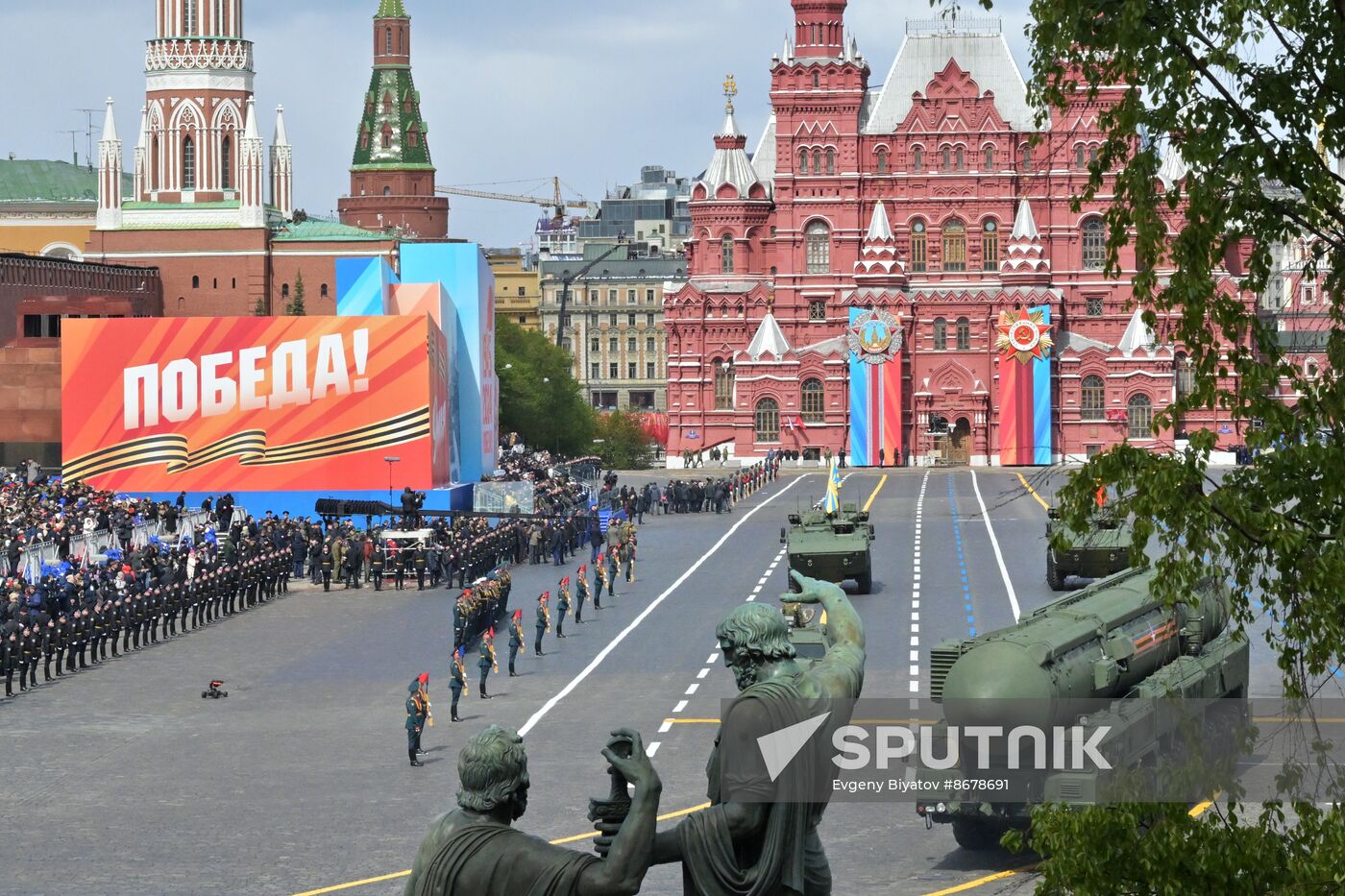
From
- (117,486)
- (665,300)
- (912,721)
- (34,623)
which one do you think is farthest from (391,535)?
(665,300)

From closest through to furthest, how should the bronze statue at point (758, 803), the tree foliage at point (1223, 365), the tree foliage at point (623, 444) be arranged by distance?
1. the bronze statue at point (758, 803)
2. the tree foliage at point (1223, 365)
3. the tree foliage at point (623, 444)

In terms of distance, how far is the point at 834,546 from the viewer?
5256cm

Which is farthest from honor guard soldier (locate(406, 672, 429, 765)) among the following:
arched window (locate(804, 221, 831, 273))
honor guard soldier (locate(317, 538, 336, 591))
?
arched window (locate(804, 221, 831, 273))

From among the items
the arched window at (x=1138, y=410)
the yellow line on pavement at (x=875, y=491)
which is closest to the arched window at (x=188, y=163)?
the yellow line on pavement at (x=875, y=491)

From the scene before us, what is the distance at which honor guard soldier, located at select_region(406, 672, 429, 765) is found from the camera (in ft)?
104

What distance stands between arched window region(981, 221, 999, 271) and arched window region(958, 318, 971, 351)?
4.20 metres

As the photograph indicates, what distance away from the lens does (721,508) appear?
82.5 metres

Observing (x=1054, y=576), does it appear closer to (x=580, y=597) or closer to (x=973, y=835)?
(x=580, y=597)

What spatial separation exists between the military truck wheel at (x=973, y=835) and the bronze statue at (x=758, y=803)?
54.6 feet

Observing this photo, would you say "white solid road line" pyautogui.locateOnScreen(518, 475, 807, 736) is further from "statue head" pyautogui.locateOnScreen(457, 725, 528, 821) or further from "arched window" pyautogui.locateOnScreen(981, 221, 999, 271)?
"arched window" pyautogui.locateOnScreen(981, 221, 999, 271)

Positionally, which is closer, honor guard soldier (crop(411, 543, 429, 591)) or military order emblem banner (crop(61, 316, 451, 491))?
honor guard soldier (crop(411, 543, 429, 591))

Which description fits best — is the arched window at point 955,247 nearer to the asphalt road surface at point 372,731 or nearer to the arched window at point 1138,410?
the arched window at point 1138,410

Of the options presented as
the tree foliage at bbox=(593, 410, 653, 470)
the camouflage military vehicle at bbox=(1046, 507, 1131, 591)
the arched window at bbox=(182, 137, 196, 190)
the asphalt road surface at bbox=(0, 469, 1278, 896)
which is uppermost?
the arched window at bbox=(182, 137, 196, 190)

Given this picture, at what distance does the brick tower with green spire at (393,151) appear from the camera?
16450 cm
